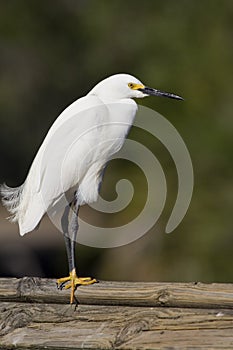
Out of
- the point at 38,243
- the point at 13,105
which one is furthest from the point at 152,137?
the point at 13,105

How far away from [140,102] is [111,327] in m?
4.85

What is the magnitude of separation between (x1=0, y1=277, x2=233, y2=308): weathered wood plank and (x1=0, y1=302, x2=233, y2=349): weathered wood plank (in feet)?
0.07

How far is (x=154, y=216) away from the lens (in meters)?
6.75

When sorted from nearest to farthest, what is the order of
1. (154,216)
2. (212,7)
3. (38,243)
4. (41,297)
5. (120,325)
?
(120,325) → (41,297) → (154,216) → (212,7) → (38,243)

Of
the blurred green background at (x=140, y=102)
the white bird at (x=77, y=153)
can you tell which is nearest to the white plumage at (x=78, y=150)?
the white bird at (x=77, y=153)

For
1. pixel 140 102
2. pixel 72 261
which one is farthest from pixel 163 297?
pixel 140 102

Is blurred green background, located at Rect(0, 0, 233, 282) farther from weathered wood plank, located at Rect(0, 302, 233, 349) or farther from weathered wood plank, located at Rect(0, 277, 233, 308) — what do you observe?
weathered wood plank, located at Rect(0, 302, 233, 349)

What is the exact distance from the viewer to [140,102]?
7262 mm

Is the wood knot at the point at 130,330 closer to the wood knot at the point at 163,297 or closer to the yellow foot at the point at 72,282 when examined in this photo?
the wood knot at the point at 163,297

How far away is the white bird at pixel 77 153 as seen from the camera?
3.23m

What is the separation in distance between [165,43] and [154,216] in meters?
2.52

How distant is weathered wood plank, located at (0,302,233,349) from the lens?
2.42m

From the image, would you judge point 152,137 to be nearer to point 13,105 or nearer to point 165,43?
point 165,43

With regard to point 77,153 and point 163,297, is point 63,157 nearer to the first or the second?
point 77,153
